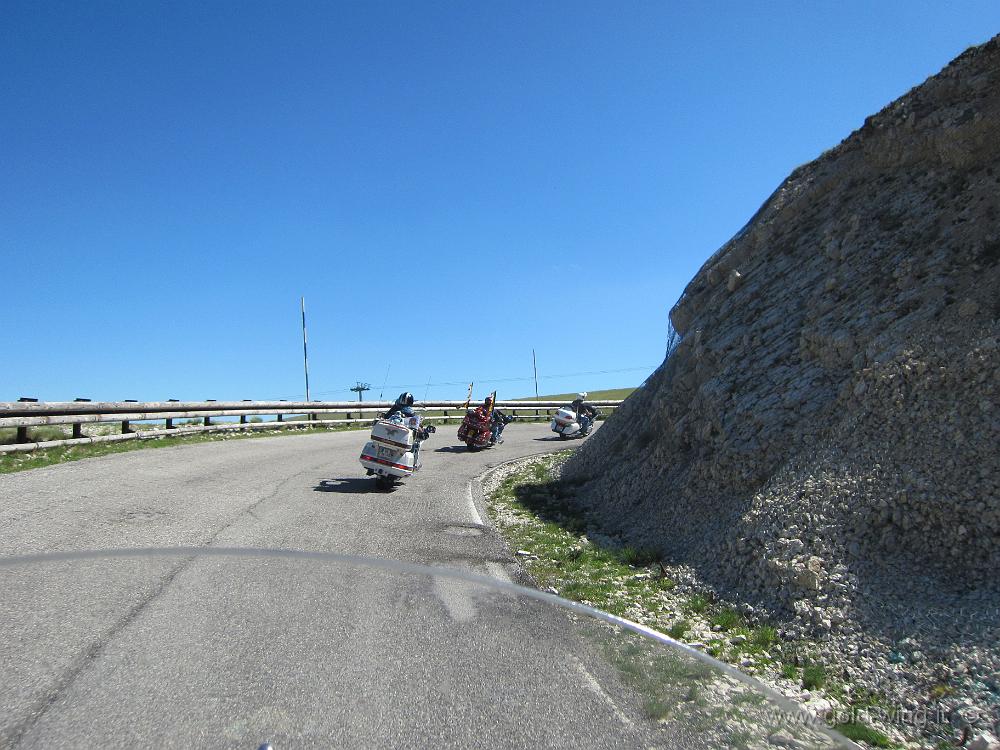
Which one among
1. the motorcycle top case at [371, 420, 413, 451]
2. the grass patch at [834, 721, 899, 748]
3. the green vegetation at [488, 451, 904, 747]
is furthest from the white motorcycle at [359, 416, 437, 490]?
the grass patch at [834, 721, 899, 748]

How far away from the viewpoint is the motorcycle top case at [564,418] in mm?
25672

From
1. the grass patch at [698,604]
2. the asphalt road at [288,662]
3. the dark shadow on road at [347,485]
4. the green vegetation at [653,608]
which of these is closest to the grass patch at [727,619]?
the green vegetation at [653,608]

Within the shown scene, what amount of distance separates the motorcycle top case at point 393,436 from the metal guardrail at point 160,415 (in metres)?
3.84

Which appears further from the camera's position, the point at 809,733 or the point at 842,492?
the point at 842,492

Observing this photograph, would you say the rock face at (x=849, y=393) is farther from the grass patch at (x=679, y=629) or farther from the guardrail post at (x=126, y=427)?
the guardrail post at (x=126, y=427)

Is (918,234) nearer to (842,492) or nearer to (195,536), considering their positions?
(842,492)

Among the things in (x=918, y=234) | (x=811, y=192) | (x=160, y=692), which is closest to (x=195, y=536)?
(x=160, y=692)

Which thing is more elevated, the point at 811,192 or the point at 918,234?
the point at 811,192

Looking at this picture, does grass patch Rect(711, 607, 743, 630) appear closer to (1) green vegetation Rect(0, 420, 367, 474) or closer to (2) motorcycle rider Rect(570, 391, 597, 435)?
(1) green vegetation Rect(0, 420, 367, 474)

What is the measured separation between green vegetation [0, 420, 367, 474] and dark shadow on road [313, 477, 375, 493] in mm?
4950

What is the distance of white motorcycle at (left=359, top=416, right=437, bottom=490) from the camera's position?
12820 millimetres

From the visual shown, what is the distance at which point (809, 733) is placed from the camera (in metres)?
1.93

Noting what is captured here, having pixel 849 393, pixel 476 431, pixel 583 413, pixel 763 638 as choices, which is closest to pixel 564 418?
pixel 583 413

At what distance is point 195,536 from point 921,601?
7046 millimetres
